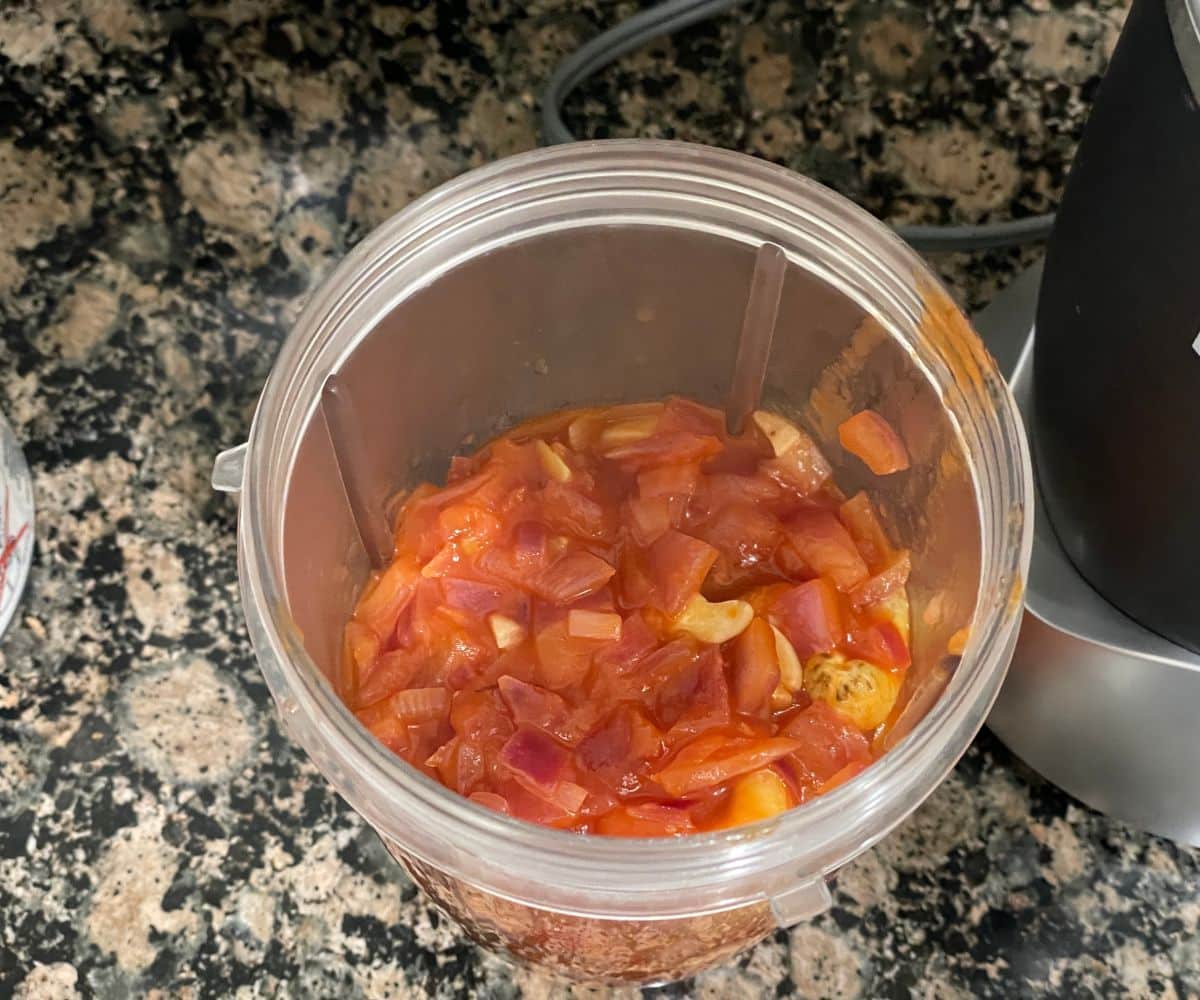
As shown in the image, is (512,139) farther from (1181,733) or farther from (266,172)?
(1181,733)

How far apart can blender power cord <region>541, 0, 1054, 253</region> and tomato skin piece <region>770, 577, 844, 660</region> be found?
272mm

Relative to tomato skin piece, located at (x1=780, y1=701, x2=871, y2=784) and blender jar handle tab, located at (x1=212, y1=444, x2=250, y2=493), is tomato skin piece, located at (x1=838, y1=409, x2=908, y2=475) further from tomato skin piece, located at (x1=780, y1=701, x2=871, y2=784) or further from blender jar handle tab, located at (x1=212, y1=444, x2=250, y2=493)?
blender jar handle tab, located at (x1=212, y1=444, x2=250, y2=493)

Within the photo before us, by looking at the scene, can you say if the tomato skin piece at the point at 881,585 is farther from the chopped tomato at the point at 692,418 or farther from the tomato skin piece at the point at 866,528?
the chopped tomato at the point at 692,418

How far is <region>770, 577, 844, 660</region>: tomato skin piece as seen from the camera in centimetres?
62

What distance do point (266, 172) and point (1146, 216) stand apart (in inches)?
22.3

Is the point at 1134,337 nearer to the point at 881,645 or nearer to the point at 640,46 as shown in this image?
the point at 881,645

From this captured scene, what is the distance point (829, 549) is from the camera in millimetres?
651

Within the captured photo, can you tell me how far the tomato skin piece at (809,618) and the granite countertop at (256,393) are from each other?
0.12 meters

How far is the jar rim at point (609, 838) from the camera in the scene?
46cm

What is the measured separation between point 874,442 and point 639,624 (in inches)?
6.2

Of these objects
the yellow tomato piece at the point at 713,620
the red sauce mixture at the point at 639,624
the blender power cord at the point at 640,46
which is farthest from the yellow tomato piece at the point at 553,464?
the blender power cord at the point at 640,46

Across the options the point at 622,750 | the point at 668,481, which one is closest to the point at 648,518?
the point at 668,481

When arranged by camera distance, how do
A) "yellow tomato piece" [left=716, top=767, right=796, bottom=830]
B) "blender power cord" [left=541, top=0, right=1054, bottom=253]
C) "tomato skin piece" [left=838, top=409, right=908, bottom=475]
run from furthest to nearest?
"blender power cord" [left=541, top=0, right=1054, bottom=253] → "tomato skin piece" [left=838, top=409, right=908, bottom=475] → "yellow tomato piece" [left=716, top=767, right=796, bottom=830]

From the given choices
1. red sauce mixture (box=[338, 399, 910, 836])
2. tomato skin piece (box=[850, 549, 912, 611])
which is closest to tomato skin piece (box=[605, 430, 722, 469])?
red sauce mixture (box=[338, 399, 910, 836])
